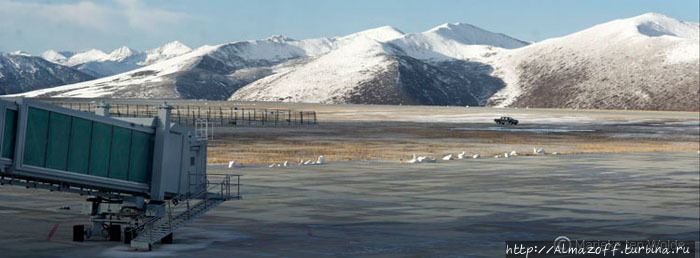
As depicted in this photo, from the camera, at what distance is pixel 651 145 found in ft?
379

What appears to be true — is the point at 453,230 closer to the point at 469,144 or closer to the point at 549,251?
the point at 549,251

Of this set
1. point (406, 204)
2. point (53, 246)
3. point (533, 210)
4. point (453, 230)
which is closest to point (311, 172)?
point (406, 204)

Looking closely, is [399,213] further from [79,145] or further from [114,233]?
[79,145]

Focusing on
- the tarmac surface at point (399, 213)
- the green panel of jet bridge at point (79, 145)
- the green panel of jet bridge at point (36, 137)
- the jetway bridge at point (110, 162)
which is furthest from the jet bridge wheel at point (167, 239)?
the green panel of jet bridge at point (36, 137)

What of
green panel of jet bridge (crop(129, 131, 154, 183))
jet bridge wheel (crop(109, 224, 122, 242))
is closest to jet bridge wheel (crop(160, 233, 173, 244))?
jet bridge wheel (crop(109, 224, 122, 242))

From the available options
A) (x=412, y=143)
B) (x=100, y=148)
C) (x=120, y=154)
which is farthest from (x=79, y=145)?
(x=412, y=143)

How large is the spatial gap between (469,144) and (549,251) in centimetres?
7809

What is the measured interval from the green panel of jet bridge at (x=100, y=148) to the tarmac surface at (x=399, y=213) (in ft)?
9.42

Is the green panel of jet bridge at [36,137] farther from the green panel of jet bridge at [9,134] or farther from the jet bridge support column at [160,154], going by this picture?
the jet bridge support column at [160,154]

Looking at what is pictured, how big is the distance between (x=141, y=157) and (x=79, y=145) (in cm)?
315

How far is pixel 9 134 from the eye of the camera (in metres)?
29.5

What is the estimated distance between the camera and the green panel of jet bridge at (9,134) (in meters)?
29.3

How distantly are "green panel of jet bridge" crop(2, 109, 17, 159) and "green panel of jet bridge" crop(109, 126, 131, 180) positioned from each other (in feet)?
14.8

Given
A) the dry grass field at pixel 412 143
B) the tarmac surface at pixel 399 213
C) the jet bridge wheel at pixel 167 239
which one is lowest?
the jet bridge wheel at pixel 167 239
